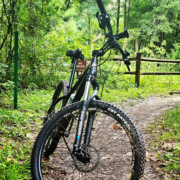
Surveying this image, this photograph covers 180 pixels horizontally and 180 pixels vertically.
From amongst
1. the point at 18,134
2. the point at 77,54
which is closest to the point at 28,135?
the point at 18,134

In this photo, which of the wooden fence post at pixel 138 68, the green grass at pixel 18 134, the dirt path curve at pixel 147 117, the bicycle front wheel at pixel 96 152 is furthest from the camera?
the wooden fence post at pixel 138 68

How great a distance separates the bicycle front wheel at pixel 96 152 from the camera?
1.41 meters

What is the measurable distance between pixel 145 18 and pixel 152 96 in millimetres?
17182

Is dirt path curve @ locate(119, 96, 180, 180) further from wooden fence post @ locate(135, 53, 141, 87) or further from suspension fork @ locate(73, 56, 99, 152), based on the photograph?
wooden fence post @ locate(135, 53, 141, 87)

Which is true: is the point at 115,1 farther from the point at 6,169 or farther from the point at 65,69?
the point at 6,169

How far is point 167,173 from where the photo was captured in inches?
79.1

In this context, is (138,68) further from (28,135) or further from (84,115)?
(84,115)

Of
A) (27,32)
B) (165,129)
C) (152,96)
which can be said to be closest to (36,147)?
(165,129)

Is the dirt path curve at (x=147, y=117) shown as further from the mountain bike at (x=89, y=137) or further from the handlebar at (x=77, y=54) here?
the handlebar at (x=77, y=54)

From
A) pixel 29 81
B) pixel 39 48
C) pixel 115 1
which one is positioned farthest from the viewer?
pixel 115 1

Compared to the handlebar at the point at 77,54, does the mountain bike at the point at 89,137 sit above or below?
below

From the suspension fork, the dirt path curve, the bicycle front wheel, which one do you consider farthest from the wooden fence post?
the suspension fork

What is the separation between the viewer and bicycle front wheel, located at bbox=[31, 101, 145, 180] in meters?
1.41

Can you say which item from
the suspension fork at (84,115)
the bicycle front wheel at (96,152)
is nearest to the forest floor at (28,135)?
the bicycle front wheel at (96,152)
